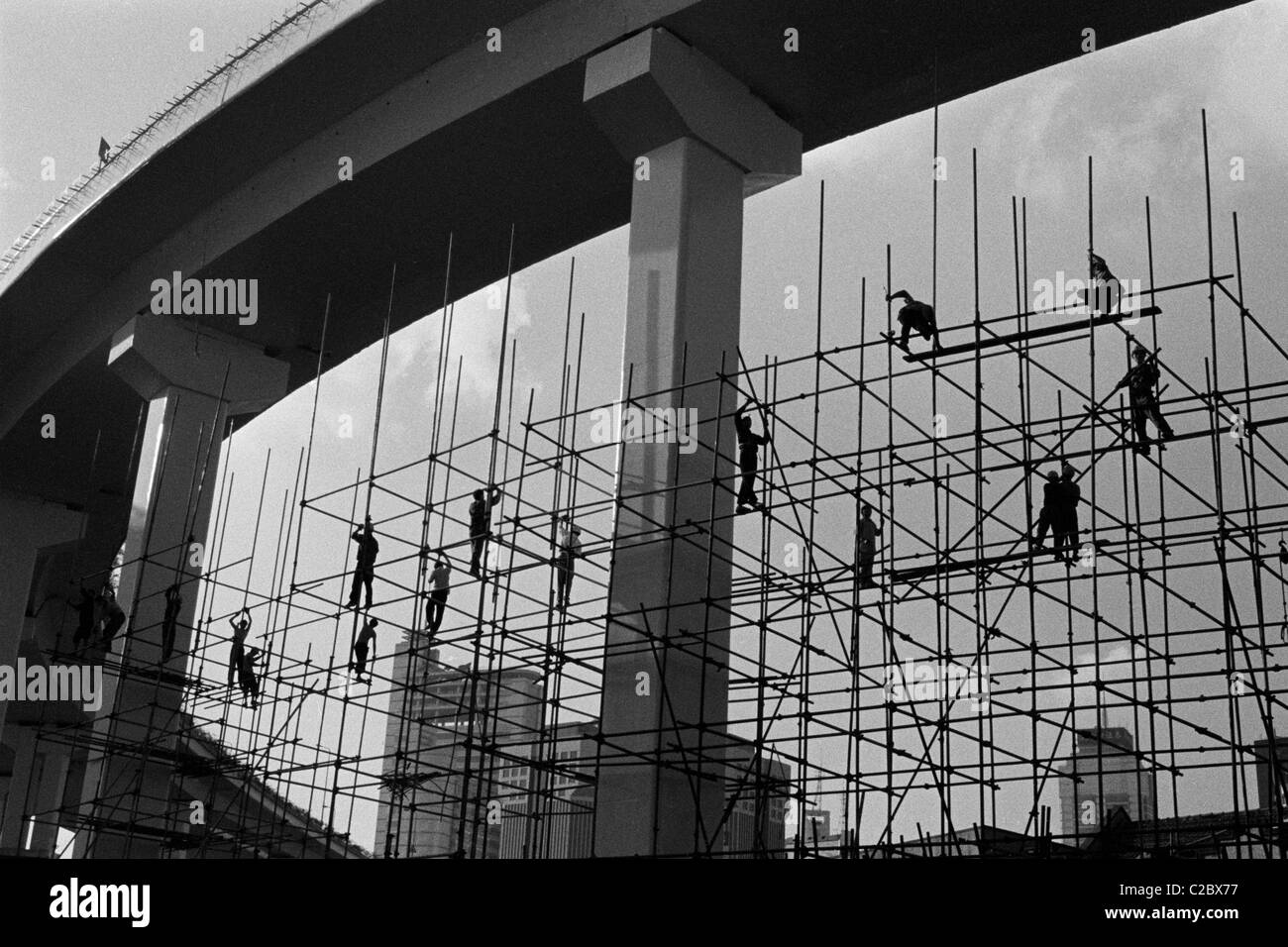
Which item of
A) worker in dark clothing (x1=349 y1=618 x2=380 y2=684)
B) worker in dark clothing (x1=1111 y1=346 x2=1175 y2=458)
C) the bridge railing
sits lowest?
worker in dark clothing (x1=349 y1=618 x2=380 y2=684)

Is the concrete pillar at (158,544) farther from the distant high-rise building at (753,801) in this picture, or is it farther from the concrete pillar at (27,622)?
the distant high-rise building at (753,801)

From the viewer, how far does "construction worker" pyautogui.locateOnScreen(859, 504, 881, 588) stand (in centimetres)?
1152

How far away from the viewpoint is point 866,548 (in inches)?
470

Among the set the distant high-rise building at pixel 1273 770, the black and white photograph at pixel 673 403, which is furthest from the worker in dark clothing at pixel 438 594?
the distant high-rise building at pixel 1273 770

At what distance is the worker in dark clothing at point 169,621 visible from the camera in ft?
55.9

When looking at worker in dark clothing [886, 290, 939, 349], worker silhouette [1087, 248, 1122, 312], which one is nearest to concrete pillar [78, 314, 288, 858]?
worker in dark clothing [886, 290, 939, 349]

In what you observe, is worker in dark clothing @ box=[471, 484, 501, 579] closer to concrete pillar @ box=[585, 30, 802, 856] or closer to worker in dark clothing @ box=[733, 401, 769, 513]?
concrete pillar @ box=[585, 30, 802, 856]

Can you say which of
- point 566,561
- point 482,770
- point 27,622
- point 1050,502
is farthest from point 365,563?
point 27,622

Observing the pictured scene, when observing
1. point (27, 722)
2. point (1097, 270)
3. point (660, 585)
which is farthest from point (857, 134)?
point (27, 722)

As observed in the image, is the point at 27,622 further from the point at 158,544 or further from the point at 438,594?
the point at 438,594

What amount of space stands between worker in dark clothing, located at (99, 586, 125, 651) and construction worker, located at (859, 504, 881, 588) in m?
9.52
